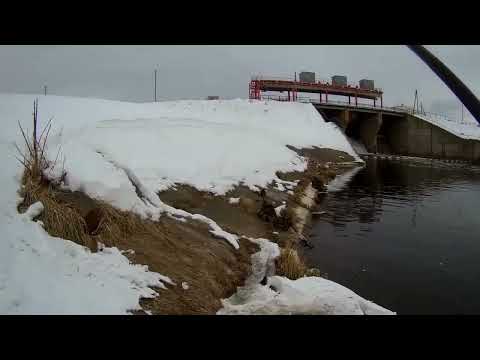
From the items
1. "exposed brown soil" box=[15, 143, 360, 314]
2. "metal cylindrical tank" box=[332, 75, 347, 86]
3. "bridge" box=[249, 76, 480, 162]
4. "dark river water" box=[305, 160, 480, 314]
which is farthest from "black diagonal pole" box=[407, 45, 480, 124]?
"metal cylindrical tank" box=[332, 75, 347, 86]

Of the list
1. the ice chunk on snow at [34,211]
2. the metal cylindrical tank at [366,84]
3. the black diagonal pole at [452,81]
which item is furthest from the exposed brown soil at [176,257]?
the metal cylindrical tank at [366,84]

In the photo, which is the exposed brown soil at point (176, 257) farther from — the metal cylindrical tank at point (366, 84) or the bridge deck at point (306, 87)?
the metal cylindrical tank at point (366, 84)

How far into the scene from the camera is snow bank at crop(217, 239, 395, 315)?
446 centimetres

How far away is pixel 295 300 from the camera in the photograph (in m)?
4.72

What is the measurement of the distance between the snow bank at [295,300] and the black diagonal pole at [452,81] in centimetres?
374

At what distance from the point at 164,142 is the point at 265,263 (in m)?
9.30

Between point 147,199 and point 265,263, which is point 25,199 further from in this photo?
point 265,263

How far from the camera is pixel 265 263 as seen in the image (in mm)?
6531

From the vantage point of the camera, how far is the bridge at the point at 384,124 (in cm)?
4303

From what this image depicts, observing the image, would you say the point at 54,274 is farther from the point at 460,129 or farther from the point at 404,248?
the point at 460,129

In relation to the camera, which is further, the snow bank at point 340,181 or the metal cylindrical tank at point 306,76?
the metal cylindrical tank at point 306,76

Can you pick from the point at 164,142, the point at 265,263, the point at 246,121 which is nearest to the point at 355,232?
the point at 265,263

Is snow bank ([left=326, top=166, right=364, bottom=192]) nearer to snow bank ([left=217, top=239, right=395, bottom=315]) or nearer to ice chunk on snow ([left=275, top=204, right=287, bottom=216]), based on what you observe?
ice chunk on snow ([left=275, top=204, right=287, bottom=216])

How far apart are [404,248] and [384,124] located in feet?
159
